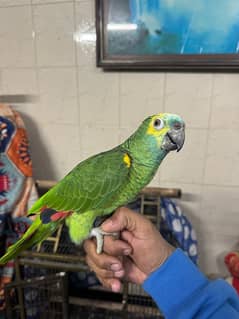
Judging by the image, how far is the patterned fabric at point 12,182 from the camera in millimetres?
1054

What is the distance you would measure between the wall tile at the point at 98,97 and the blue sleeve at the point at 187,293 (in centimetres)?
71

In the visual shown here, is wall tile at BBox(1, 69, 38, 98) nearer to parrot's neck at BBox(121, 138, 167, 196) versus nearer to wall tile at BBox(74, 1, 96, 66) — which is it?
wall tile at BBox(74, 1, 96, 66)

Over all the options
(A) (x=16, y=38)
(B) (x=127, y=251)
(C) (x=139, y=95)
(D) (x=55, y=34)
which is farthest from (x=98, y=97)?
(B) (x=127, y=251)

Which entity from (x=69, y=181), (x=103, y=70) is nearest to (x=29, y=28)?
(x=103, y=70)

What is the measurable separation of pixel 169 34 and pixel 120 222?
29.0 inches

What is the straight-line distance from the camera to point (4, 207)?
3.48 feet

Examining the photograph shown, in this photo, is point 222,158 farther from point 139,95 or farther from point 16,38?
point 16,38

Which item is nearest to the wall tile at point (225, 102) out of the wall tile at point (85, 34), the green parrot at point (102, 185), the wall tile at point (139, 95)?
the wall tile at point (139, 95)

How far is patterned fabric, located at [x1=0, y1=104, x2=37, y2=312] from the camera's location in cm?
105

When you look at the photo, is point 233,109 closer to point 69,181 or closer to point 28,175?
point 69,181

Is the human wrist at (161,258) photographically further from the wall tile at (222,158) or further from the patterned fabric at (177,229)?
the wall tile at (222,158)

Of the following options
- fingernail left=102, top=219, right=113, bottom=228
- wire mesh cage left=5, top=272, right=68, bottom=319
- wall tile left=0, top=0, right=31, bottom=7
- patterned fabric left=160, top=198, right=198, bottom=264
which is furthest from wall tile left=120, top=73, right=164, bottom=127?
wire mesh cage left=5, top=272, right=68, bottom=319

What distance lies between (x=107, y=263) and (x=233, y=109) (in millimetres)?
790

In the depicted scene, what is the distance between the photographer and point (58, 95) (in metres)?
1.19
